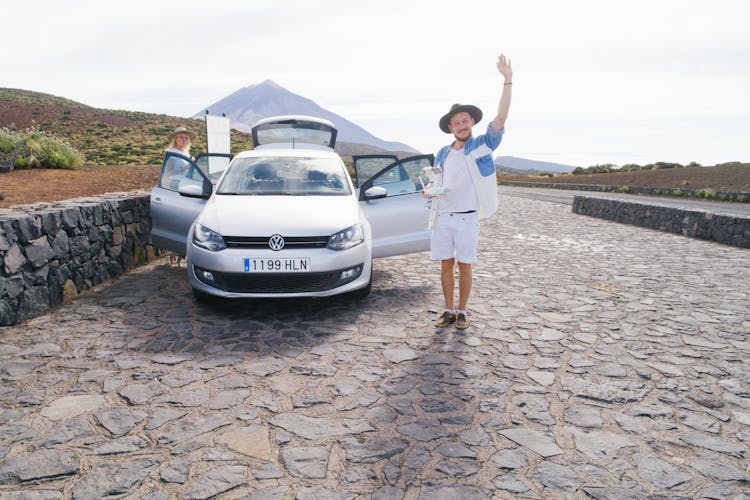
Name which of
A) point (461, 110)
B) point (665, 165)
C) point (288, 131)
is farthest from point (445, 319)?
point (665, 165)

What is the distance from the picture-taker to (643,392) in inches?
143

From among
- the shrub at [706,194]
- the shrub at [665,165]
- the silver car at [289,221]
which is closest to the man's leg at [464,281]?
the silver car at [289,221]

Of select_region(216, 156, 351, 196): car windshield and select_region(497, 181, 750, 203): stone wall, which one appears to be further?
select_region(497, 181, 750, 203): stone wall

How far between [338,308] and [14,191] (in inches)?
342

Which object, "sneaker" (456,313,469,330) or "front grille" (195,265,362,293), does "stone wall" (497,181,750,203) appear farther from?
"front grille" (195,265,362,293)

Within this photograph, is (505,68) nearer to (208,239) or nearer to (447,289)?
(447,289)

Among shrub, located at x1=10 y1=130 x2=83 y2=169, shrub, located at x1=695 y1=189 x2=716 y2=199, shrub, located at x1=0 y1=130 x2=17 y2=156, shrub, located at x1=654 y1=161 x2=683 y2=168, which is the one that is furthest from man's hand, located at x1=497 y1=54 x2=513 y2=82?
shrub, located at x1=654 y1=161 x2=683 y2=168

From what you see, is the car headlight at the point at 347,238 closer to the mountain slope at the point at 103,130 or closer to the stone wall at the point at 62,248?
the stone wall at the point at 62,248

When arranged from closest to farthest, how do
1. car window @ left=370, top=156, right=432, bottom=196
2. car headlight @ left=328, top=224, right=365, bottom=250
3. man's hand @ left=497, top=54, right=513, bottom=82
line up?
man's hand @ left=497, top=54, right=513, bottom=82 < car headlight @ left=328, top=224, right=365, bottom=250 < car window @ left=370, top=156, right=432, bottom=196

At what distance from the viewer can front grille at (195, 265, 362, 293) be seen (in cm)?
479

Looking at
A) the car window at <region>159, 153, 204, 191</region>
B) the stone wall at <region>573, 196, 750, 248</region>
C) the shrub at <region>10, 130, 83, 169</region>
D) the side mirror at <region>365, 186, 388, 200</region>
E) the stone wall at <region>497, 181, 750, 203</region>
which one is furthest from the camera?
the stone wall at <region>497, 181, 750, 203</region>

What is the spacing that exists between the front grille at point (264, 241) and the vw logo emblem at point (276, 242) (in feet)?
0.12

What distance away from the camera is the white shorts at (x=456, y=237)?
462 cm

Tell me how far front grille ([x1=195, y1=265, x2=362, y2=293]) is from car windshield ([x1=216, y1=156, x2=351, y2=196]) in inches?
49.2
